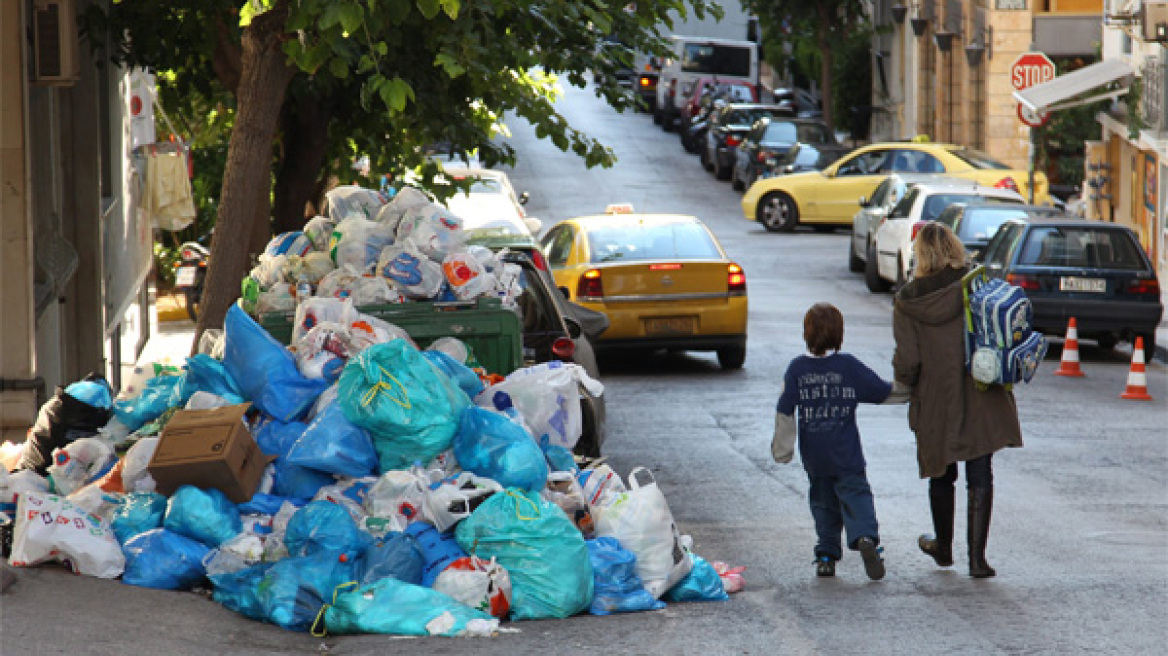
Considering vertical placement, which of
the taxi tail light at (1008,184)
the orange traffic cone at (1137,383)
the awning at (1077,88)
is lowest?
the orange traffic cone at (1137,383)

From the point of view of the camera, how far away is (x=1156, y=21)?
25.9 metres

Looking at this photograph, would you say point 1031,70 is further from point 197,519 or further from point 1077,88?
point 197,519

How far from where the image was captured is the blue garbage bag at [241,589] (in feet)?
26.9

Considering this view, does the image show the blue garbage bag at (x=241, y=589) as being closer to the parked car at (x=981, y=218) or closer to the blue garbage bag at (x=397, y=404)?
the blue garbage bag at (x=397, y=404)

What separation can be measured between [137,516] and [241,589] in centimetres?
72

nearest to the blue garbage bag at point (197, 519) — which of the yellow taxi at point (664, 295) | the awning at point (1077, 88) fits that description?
the yellow taxi at point (664, 295)

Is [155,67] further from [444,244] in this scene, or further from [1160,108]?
[1160,108]

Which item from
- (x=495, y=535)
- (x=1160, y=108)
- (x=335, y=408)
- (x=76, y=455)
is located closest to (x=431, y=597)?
(x=495, y=535)

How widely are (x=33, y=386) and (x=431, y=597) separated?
5599 millimetres

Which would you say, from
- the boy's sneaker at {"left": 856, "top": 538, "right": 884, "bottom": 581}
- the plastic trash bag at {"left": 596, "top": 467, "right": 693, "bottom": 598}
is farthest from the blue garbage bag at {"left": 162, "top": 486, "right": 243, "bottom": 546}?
the boy's sneaker at {"left": 856, "top": 538, "right": 884, "bottom": 581}

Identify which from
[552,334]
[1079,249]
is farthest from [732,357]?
[552,334]

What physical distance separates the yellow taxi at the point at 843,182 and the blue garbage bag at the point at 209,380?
24162mm

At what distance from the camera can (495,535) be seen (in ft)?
27.3

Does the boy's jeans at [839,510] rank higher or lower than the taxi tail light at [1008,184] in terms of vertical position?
lower
